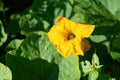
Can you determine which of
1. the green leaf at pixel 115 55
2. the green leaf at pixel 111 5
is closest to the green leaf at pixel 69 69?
the green leaf at pixel 115 55

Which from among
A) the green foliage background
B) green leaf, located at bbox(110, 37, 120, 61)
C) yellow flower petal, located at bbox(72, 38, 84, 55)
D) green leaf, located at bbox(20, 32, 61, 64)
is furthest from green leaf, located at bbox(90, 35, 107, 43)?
yellow flower petal, located at bbox(72, 38, 84, 55)

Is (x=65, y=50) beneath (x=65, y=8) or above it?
beneath

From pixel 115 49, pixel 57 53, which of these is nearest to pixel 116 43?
pixel 115 49

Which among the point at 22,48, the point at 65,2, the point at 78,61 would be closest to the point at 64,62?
the point at 78,61

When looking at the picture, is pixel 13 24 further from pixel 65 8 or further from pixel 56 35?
pixel 56 35

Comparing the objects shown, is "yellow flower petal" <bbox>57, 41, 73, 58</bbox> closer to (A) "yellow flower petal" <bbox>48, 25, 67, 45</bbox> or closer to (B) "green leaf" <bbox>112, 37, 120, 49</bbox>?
(A) "yellow flower petal" <bbox>48, 25, 67, 45</bbox>

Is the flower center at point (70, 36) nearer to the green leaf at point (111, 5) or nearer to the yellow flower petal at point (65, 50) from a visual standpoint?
the yellow flower petal at point (65, 50)
